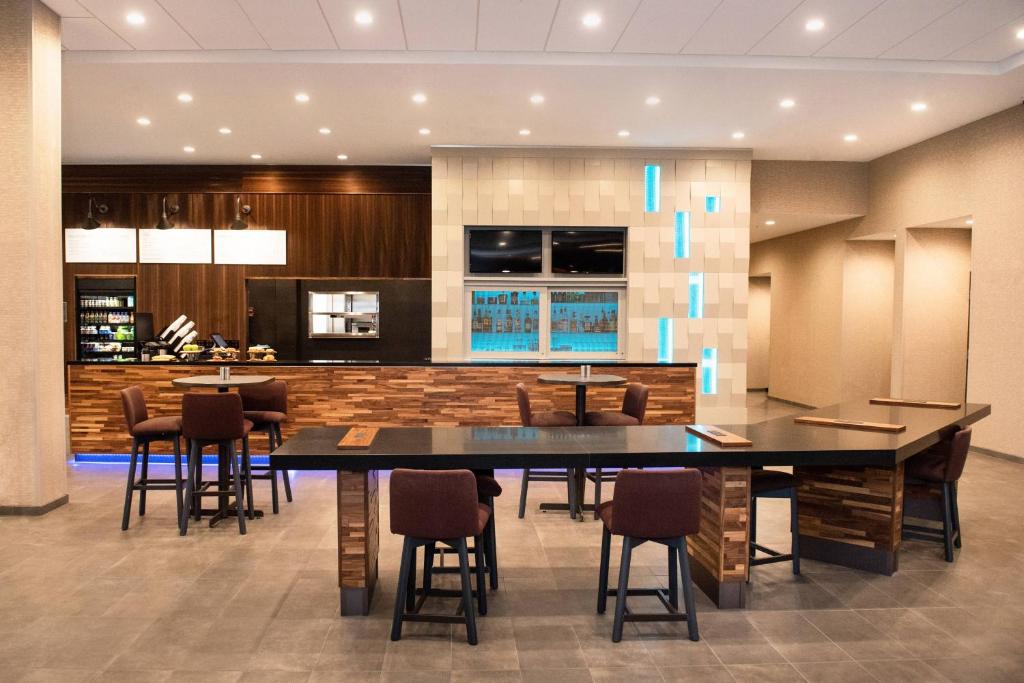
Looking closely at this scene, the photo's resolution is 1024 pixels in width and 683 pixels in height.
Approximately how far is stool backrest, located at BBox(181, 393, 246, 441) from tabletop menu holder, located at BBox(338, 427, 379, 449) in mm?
1348

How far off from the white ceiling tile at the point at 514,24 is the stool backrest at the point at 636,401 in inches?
116

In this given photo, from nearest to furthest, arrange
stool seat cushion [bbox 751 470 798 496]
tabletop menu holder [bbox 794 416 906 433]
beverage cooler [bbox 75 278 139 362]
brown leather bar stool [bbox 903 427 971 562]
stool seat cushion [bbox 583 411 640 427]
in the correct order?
stool seat cushion [bbox 751 470 798 496] → tabletop menu holder [bbox 794 416 906 433] → brown leather bar stool [bbox 903 427 971 562] → stool seat cushion [bbox 583 411 640 427] → beverage cooler [bbox 75 278 139 362]

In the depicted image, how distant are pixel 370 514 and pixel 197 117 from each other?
5.96 meters

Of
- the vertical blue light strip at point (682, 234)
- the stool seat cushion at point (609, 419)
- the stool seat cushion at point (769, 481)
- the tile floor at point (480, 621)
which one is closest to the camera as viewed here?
the tile floor at point (480, 621)

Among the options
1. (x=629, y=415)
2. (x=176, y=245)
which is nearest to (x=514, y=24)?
(x=629, y=415)

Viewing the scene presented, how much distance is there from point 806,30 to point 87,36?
5.78 m

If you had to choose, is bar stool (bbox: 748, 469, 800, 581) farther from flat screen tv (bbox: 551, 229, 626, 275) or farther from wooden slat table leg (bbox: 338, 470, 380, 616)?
flat screen tv (bbox: 551, 229, 626, 275)

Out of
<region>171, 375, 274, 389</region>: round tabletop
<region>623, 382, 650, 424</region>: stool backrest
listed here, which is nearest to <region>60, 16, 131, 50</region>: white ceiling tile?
<region>171, 375, 274, 389</region>: round tabletop

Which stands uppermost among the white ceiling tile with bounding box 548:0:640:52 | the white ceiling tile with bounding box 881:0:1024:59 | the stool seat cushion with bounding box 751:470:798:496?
the white ceiling tile with bounding box 881:0:1024:59

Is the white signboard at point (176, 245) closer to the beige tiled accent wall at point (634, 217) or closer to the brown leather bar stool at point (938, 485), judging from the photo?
the beige tiled accent wall at point (634, 217)

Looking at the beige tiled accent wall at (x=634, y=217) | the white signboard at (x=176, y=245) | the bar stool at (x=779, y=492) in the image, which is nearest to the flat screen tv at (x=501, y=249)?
the beige tiled accent wall at (x=634, y=217)

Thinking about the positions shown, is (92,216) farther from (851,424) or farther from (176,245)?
(851,424)

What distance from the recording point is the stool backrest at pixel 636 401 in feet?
17.8

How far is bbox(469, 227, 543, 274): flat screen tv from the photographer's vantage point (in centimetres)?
883
